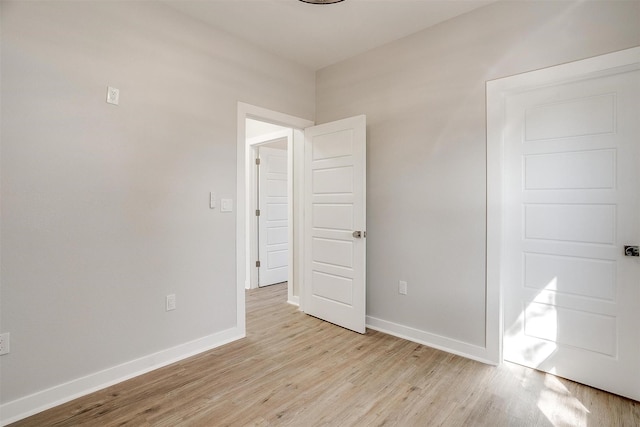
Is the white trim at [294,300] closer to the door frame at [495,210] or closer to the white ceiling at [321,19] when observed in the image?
the door frame at [495,210]

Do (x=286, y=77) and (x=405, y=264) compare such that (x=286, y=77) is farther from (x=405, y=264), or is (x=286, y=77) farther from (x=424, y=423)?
(x=424, y=423)

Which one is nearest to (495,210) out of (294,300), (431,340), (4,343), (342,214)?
(431,340)

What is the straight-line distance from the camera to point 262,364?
2.50m

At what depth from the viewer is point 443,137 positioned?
2.74 metres

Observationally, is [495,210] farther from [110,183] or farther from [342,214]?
[110,183]

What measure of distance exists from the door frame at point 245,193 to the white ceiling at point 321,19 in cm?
66

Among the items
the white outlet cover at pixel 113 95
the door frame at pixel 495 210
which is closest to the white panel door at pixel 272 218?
the white outlet cover at pixel 113 95

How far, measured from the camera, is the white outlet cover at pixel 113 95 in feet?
7.14

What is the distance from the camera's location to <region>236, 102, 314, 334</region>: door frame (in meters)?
2.96

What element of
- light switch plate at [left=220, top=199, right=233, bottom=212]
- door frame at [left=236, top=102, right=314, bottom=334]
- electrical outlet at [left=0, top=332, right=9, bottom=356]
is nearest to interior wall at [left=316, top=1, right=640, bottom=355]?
door frame at [left=236, top=102, right=314, bottom=334]

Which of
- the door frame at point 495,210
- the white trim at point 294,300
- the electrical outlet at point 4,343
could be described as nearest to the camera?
the electrical outlet at point 4,343

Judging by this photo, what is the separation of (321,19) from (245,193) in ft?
6.13

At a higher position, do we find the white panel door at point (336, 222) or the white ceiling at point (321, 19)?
the white ceiling at point (321, 19)

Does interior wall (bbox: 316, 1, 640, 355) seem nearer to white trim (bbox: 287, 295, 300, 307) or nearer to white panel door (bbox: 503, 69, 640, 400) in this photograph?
white panel door (bbox: 503, 69, 640, 400)
